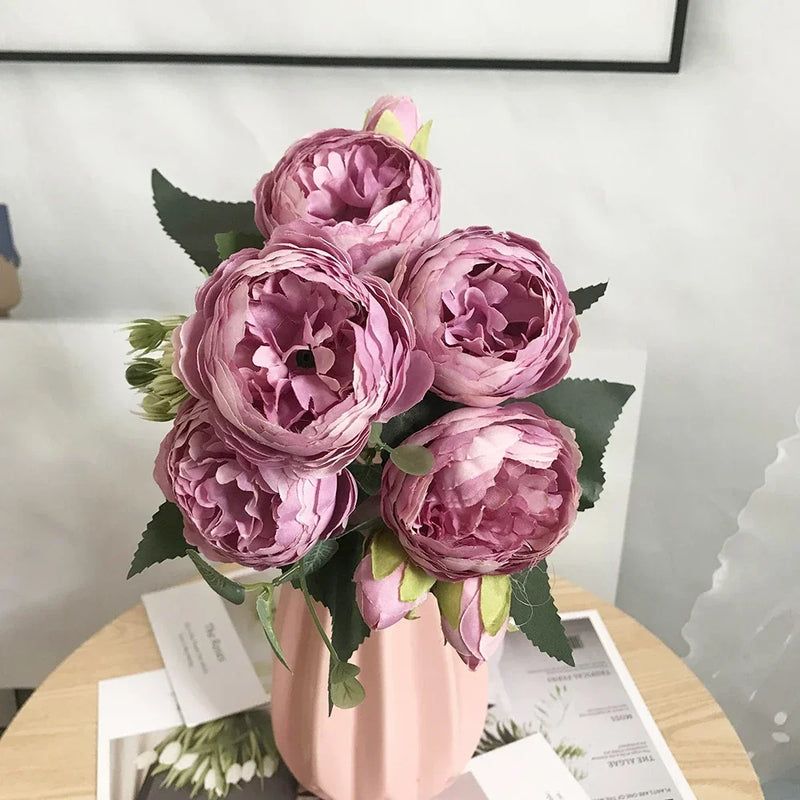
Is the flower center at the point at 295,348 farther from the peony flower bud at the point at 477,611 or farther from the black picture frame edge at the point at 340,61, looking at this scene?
the black picture frame edge at the point at 340,61

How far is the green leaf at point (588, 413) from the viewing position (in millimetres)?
529

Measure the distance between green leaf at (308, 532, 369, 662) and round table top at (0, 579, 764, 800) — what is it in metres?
0.34

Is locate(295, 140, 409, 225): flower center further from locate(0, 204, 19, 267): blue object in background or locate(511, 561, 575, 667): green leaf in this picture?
locate(0, 204, 19, 267): blue object in background

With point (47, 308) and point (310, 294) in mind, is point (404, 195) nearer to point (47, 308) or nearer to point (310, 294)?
point (310, 294)

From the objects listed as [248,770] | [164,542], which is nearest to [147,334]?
[164,542]

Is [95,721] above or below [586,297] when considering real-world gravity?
below

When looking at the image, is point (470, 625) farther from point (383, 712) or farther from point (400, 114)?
point (400, 114)

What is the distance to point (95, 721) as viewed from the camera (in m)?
0.76

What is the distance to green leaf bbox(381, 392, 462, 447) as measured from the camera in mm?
473

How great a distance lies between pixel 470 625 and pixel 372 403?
0.50ft

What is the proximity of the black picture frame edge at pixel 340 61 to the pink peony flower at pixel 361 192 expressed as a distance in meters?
0.41

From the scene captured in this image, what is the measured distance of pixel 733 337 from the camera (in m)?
0.99

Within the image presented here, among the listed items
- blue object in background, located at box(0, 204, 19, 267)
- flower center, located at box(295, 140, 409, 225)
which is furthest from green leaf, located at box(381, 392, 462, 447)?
blue object in background, located at box(0, 204, 19, 267)

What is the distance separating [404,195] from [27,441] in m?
0.69
